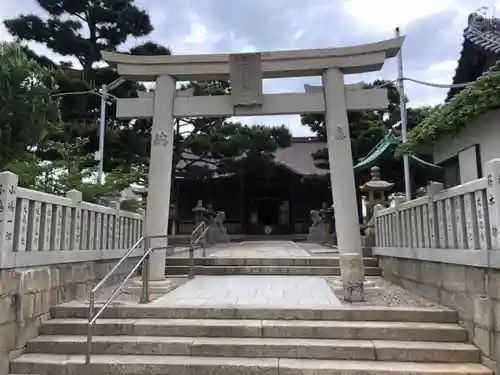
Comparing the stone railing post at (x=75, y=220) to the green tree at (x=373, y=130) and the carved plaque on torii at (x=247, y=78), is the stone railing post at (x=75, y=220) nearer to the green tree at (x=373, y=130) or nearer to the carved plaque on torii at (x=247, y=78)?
the carved plaque on torii at (x=247, y=78)

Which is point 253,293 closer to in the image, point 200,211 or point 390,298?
point 390,298

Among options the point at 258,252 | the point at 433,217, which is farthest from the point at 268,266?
the point at 433,217

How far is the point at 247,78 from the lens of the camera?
733cm

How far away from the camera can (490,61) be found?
31.1 ft

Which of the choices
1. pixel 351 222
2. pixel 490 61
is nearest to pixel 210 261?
pixel 351 222

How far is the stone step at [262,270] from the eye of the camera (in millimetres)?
9734

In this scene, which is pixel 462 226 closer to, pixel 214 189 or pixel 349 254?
pixel 349 254

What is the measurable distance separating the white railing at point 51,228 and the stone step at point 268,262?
255 centimetres

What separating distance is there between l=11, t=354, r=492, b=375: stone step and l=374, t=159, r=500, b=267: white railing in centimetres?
123

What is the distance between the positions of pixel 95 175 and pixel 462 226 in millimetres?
10590

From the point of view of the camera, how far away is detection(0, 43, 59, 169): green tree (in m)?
5.84

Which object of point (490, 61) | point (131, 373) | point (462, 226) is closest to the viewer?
point (131, 373)

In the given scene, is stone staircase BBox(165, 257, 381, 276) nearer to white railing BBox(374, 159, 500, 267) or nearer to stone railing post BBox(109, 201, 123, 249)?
stone railing post BBox(109, 201, 123, 249)

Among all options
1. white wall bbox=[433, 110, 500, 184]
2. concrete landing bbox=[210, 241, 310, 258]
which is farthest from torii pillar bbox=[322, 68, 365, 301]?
concrete landing bbox=[210, 241, 310, 258]
